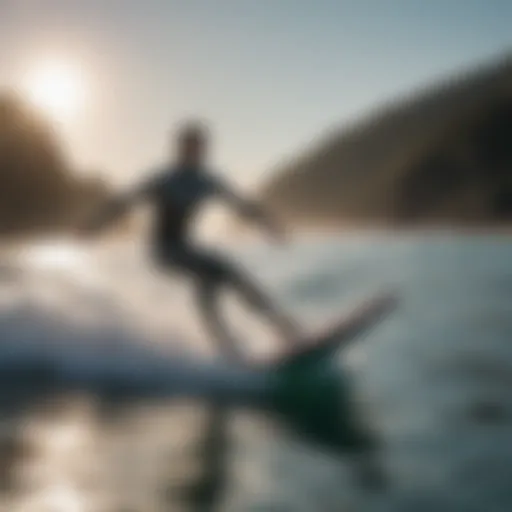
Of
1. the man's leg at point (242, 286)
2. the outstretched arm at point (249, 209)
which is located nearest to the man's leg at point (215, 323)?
the man's leg at point (242, 286)

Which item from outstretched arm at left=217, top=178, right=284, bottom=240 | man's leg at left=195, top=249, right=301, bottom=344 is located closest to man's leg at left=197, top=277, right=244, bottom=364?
man's leg at left=195, top=249, right=301, bottom=344

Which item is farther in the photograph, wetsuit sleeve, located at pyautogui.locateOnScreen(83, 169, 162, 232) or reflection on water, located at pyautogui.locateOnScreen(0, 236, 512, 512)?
wetsuit sleeve, located at pyautogui.locateOnScreen(83, 169, 162, 232)

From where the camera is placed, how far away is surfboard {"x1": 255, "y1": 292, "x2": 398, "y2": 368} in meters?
1.65

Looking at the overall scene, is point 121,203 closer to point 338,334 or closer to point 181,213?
point 181,213

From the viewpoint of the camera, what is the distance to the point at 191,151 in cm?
167

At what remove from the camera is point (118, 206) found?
5.47ft

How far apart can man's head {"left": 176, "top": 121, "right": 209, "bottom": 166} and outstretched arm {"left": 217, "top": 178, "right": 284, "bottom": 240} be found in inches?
2.7

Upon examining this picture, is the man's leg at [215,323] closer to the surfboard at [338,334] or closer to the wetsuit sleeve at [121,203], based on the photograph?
the surfboard at [338,334]

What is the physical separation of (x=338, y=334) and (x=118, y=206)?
515 millimetres

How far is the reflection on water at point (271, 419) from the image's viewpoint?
4.14 feet

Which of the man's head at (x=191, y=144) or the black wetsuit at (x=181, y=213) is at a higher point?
the man's head at (x=191, y=144)

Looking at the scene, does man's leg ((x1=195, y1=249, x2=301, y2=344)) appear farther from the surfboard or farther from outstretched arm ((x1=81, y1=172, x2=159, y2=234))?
outstretched arm ((x1=81, y1=172, x2=159, y2=234))

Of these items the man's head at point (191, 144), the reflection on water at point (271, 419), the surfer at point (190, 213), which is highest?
the man's head at point (191, 144)

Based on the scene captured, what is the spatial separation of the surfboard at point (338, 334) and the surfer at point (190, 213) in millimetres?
42
